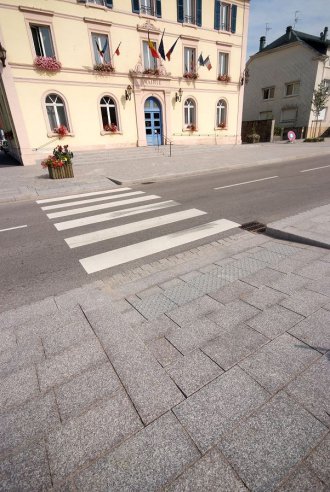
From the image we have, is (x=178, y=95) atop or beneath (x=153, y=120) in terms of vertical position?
atop

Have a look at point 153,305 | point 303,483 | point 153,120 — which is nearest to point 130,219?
point 153,305

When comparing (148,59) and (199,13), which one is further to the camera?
(199,13)

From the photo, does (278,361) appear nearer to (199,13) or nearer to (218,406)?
(218,406)

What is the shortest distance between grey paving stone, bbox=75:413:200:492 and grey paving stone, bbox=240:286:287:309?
5.52ft

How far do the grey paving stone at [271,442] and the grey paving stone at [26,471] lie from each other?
1.07 meters

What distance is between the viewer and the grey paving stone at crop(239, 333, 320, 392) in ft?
6.72

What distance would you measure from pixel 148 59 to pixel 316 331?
2314cm

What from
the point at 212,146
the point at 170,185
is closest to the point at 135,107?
the point at 212,146

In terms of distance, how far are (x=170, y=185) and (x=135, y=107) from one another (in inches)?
504

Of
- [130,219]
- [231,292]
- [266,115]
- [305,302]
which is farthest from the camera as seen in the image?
[266,115]

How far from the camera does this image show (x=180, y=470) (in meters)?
1.50

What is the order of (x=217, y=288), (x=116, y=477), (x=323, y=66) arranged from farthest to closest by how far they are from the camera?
(x=323, y=66) < (x=217, y=288) < (x=116, y=477)

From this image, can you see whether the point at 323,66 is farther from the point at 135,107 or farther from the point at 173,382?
the point at 173,382

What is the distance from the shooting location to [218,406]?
6.07ft
